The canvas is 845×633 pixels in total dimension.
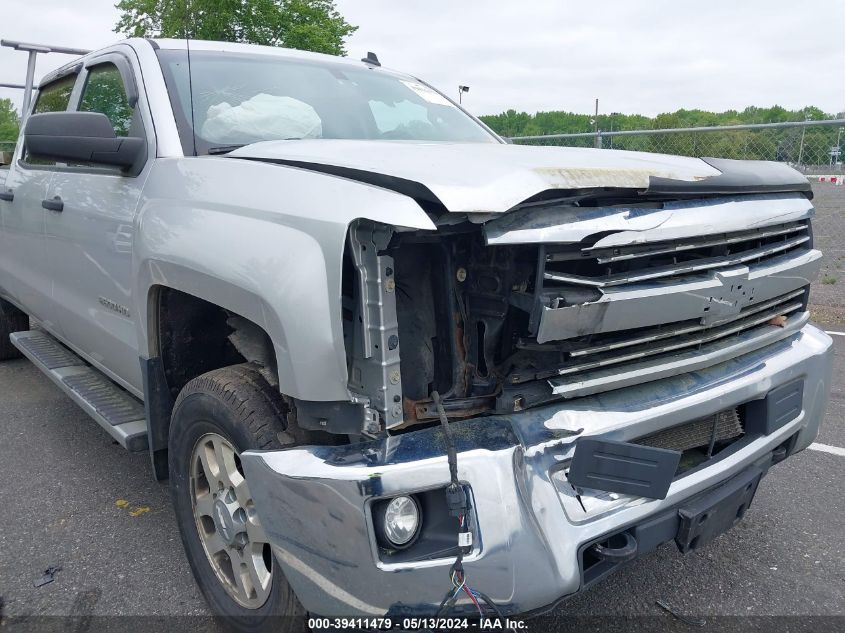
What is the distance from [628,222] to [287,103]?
171 centimetres

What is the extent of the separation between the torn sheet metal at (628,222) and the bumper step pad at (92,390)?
1.82 meters

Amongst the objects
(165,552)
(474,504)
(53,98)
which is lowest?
(165,552)

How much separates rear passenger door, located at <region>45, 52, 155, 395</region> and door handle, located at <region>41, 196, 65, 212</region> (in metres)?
0.02

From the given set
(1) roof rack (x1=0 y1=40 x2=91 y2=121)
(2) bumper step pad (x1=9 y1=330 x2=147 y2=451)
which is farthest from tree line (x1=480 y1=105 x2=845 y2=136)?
(2) bumper step pad (x1=9 y1=330 x2=147 y2=451)

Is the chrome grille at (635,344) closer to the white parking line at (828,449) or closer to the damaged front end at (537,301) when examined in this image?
the damaged front end at (537,301)

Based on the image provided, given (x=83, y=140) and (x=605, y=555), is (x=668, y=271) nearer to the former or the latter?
(x=605, y=555)

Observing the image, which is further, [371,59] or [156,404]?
[371,59]

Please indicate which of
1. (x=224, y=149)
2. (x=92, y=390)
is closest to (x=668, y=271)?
(x=224, y=149)

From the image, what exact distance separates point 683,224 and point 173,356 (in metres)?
1.85

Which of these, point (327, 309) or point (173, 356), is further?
point (173, 356)

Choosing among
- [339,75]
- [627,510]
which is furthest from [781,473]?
[339,75]

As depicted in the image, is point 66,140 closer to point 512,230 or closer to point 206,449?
point 206,449

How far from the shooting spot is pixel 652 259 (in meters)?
2.09

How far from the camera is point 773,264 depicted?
246 cm
